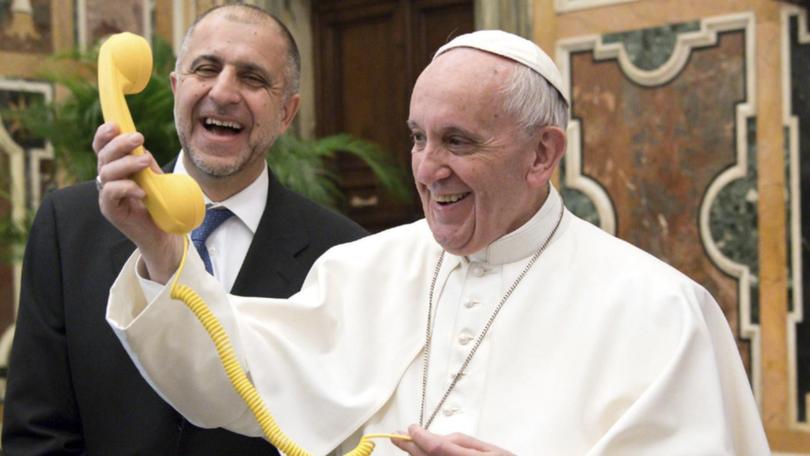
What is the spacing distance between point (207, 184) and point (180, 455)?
0.69 meters

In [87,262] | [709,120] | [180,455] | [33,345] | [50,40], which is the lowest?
[180,455]

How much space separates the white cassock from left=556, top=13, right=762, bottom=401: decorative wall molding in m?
3.62

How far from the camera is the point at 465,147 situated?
238cm

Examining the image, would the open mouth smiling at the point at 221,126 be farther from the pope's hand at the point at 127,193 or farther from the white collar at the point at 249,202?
the pope's hand at the point at 127,193

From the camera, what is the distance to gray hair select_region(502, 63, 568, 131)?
240 cm

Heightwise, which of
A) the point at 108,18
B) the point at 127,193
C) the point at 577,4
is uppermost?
the point at 108,18

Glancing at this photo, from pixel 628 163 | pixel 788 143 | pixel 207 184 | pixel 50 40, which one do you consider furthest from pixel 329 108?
pixel 207 184

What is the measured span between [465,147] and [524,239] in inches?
12.3

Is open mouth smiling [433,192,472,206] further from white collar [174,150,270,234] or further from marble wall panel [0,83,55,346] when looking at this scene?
marble wall panel [0,83,55,346]

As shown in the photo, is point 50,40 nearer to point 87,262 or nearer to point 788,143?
point 788,143

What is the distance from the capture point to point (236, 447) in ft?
9.09

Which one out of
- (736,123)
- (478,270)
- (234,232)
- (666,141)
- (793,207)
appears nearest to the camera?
(478,270)

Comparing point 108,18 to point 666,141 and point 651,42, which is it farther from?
point 666,141

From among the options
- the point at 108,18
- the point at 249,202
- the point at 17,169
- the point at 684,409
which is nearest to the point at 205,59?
the point at 249,202
